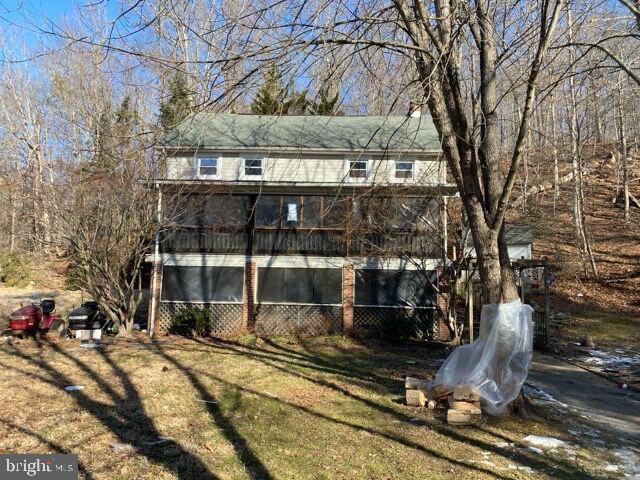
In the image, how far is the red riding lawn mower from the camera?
13.9 m

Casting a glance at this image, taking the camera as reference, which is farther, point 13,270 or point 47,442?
point 13,270

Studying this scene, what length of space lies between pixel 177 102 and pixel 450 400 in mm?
5451

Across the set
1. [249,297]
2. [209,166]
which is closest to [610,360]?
[249,297]

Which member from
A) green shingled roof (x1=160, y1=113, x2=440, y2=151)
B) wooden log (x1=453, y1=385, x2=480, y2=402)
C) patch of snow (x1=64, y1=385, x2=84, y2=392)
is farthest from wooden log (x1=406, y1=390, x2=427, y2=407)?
green shingled roof (x1=160, y1=113, x2=440, y2=151)

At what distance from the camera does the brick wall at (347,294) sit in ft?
54.6

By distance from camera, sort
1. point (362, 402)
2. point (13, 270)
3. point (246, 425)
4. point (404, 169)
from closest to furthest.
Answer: point (246, 425)
point (362, 402)
point (404, 169)
point (13, 270)

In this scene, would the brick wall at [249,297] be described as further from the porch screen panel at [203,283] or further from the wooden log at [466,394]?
the wooden log at [466,394]

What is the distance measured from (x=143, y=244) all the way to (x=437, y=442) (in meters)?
12.4

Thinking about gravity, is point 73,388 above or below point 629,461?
above

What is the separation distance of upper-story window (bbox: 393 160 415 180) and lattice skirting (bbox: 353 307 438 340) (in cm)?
453

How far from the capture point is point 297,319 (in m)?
16.8

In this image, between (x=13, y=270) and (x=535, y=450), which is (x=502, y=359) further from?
(x=13, y=270)

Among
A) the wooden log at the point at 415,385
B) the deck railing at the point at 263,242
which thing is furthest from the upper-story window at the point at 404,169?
the wooden log at the point at 415,385

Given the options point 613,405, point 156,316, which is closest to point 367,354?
point 613,405
